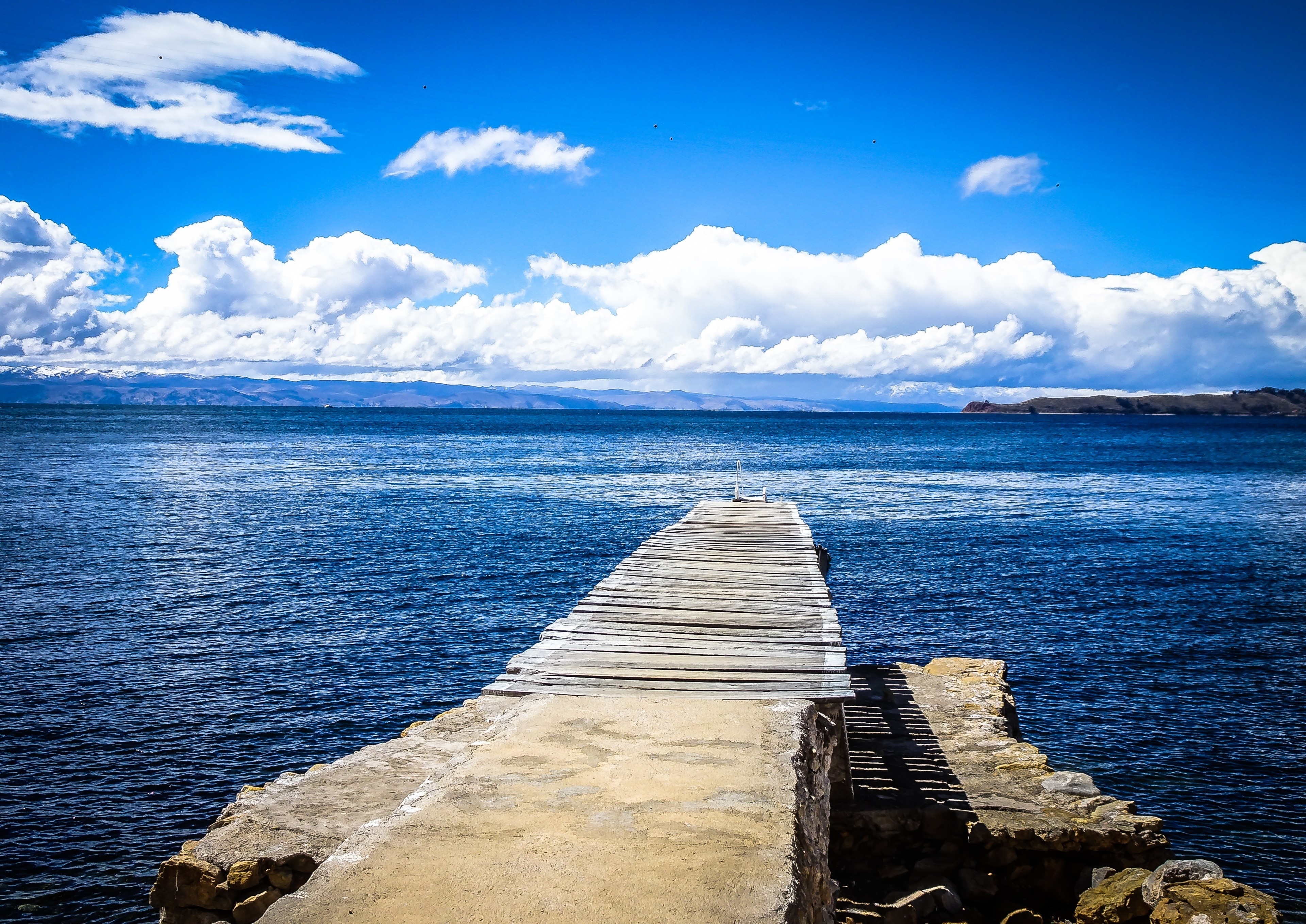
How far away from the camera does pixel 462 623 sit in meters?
22.4

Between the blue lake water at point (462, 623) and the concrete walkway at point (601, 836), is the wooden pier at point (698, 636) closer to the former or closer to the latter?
the concrete walkway at point (601, 836)

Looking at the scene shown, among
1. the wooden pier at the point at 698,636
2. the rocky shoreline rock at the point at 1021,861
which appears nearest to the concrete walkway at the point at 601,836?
the wooden pier at the point at 698,636

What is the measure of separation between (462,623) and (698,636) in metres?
12.7

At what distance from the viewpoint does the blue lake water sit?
44.5ft

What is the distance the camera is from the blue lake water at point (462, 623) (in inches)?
534

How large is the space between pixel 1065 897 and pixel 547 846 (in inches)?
320

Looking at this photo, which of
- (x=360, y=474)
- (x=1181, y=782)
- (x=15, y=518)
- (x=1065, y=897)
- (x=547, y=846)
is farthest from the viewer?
(x=360, y=474)

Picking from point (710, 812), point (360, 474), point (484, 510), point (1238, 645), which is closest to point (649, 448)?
point (360, 474)

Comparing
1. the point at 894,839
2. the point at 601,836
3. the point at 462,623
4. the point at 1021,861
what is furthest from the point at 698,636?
the point at 462,623

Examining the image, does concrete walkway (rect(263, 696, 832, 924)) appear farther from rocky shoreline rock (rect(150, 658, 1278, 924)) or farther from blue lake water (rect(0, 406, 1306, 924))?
blue lake water (rect(0, 406, 1306, 924))

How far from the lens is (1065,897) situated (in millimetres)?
10633

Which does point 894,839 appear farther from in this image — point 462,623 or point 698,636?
point 462,623

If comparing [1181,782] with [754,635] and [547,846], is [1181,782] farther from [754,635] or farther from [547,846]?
[547,846]

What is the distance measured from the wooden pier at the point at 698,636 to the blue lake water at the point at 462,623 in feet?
16.7
